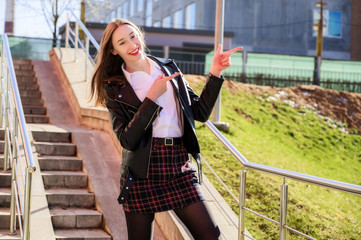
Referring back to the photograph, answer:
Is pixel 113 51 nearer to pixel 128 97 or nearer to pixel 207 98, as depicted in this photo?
pixel 128 97

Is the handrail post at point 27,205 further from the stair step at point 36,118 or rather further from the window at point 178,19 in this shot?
the window at point 178,19

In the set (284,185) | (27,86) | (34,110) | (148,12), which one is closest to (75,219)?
(284,185)

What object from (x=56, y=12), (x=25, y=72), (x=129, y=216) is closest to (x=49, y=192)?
(x=129, y=216)

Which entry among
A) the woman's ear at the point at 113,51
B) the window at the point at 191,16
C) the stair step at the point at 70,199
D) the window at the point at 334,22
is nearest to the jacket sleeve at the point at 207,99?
the woman's ear at the point at 113,51

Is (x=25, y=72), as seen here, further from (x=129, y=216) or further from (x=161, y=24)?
(x=161, y=24)

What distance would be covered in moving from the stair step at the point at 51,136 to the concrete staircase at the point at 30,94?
6.44ft

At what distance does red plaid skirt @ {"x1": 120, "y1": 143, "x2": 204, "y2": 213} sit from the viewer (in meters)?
3.08

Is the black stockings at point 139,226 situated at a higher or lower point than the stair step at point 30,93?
lower

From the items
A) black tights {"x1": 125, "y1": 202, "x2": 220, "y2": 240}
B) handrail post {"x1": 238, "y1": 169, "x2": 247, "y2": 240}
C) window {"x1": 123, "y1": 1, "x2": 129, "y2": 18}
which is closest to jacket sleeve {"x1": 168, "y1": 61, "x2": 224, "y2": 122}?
black tights {"x1": 125, "y1": 202, "x2": 220, "y2": 240}

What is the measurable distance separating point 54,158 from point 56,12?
16242 mm

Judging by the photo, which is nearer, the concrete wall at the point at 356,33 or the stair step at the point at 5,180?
the stair step at the point at 5,180

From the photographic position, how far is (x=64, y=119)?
9109 mm

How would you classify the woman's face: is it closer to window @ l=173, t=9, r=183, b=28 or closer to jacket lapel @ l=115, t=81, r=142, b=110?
jacket lapel @ l=115, t=81, r=142, b=110

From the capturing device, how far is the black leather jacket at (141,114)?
9.73ft
